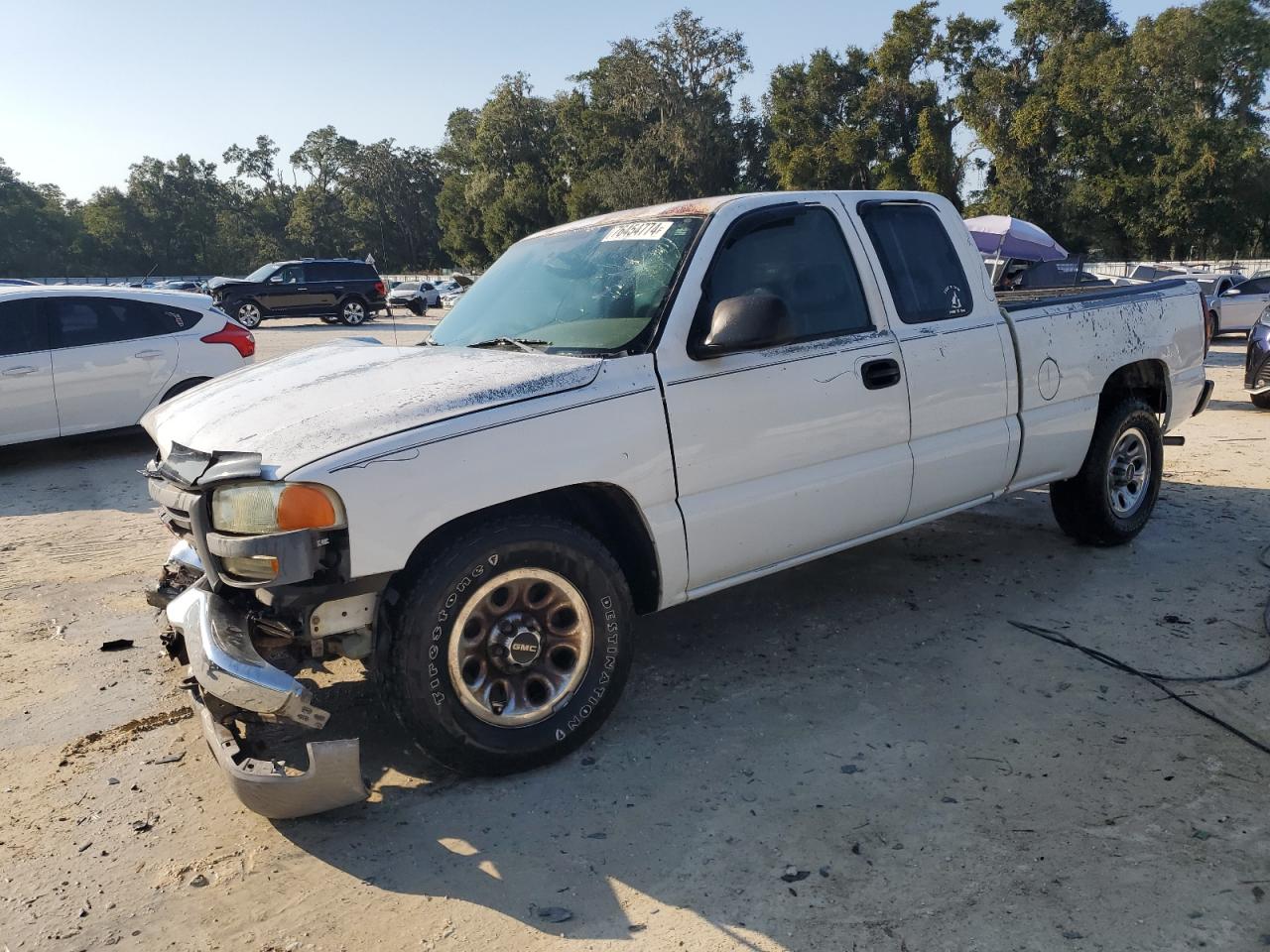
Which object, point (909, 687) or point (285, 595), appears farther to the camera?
point (909, 687)

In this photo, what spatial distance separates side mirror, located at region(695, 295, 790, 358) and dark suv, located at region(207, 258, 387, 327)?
91.1 ft

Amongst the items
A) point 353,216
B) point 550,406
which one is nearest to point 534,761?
point 550,406

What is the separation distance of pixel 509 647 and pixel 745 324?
1400 mm

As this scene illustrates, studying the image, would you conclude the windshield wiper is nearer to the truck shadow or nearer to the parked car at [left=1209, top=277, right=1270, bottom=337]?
the truck shadow

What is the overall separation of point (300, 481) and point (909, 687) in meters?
2.51

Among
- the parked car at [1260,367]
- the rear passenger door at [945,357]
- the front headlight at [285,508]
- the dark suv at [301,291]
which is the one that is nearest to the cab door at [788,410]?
the rear passenger door at [945,357]

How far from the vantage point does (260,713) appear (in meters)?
2.81

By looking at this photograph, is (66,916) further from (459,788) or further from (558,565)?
(558,565)

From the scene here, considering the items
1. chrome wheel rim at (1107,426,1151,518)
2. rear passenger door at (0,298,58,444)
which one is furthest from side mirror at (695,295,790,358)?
rear passenger door at (0,298,58,444)

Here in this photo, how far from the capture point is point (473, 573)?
10.1 feet

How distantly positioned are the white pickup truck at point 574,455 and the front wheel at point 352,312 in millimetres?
27474

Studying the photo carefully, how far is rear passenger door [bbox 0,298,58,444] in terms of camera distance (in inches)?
329

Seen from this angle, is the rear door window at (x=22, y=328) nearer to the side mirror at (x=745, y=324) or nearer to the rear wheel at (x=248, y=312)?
the side mirror at (x=745, y=324)

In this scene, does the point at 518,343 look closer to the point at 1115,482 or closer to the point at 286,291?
the point at 1115,482
